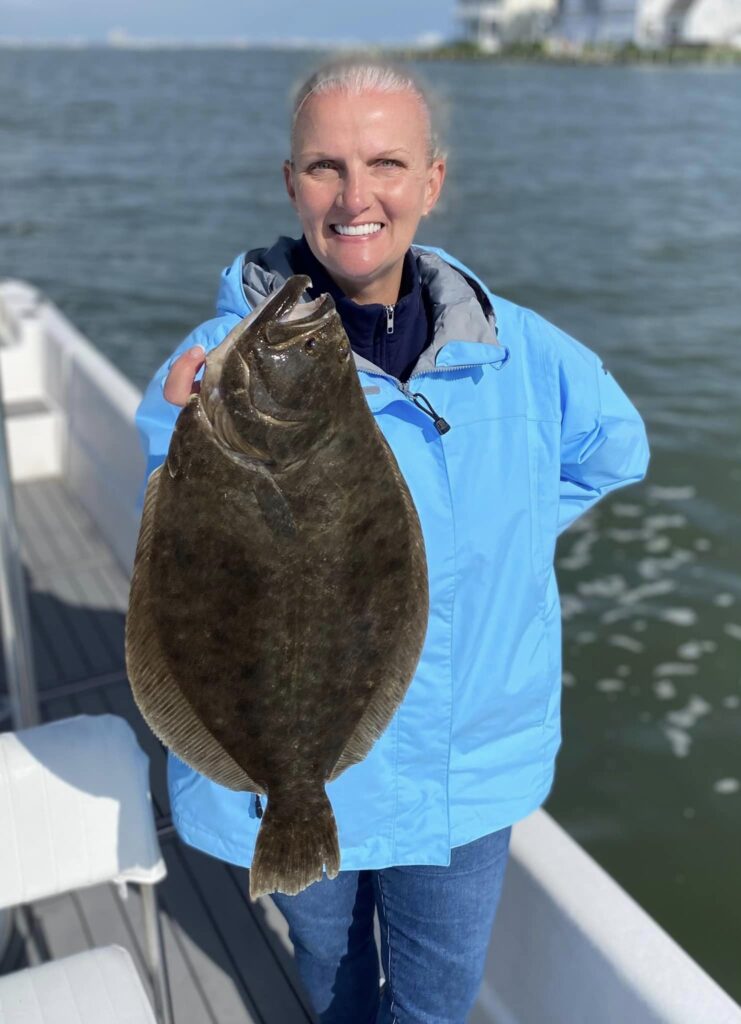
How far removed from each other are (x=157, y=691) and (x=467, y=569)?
63 cm

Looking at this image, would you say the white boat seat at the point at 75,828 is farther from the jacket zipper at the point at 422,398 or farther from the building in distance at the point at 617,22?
the building in distance at the point at 617,22

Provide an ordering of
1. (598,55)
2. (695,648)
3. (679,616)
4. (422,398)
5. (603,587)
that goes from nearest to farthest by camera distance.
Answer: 1. (422,398)
2. (695,648)
3. (679,616)
4. (603,587)
5. (598,55)

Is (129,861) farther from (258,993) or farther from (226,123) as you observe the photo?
(226,123)

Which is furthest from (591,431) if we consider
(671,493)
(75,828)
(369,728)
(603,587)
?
(671,493)

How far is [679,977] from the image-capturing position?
2.04m

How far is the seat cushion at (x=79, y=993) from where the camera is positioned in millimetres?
1833

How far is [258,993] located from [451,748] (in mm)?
1383

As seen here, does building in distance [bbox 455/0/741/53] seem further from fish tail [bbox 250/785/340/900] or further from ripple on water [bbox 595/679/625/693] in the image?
fish tail [bbox 250/785/340/900]

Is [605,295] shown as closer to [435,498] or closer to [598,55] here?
[435,498]

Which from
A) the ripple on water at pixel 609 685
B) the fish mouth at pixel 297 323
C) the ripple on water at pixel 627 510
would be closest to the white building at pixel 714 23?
the ripple on water at pixel 627 510

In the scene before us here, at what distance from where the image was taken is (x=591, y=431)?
196 cm

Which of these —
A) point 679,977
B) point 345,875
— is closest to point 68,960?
point 345,875

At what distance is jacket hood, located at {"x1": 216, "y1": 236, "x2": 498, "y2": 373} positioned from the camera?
176 centimetres

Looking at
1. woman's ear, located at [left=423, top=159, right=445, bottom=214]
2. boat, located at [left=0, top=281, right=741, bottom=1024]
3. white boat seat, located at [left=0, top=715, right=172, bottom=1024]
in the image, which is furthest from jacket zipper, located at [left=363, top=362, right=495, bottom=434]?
white boat seat, located at [left=0, top=715, right=172, bottom=1024]
